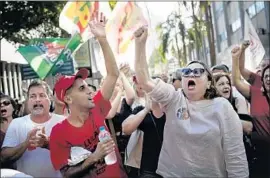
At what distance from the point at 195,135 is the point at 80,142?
864 mm

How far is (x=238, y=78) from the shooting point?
5.41 metres

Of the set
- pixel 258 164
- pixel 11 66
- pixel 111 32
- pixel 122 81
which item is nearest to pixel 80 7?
pixel 111 32

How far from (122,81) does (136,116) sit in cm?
118

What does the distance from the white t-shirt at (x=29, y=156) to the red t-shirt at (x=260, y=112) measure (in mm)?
1883

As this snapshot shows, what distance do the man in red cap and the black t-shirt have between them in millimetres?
505

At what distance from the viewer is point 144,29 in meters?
3.98

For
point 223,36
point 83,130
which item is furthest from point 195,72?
point 223,36

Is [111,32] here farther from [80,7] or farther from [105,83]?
[105,83]

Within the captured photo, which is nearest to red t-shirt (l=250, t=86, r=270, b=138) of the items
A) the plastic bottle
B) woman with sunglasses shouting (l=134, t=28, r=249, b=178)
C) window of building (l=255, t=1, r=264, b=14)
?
→ woman with sunglasses shouting (l=134, t=28, r=249, b=178)

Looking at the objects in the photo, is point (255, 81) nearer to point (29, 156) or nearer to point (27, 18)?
point (29, 156)

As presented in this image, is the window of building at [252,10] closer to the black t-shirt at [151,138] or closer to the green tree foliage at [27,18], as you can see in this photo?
the green tree foliage at [27,18]

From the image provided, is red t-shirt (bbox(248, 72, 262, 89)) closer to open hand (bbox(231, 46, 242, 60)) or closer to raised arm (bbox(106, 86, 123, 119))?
open hand (bbox(231, 46, 242, 60))

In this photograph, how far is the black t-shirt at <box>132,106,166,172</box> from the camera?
14.8ft

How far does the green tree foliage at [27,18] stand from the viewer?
19.3 meters
